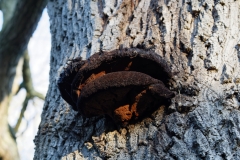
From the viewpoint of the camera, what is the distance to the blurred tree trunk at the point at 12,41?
2.22 metres

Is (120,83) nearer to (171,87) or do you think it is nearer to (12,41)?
(171,87)

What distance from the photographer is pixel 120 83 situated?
764mm

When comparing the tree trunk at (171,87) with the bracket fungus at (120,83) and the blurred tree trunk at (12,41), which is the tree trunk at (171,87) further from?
the blurred tree trunk at (12,41)

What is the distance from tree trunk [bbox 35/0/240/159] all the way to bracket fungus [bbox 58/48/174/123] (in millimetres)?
52

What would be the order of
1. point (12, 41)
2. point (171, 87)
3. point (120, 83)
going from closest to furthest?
point (120, 83) → point (171, 87) → point (12, 41)

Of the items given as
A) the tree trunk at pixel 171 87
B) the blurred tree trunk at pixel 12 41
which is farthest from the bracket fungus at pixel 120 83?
the blurred tree trunk at pixel 12 41

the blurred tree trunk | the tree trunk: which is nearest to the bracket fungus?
the tree trunk

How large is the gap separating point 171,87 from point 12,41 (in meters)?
1.65

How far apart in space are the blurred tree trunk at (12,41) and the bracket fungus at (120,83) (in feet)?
4.86

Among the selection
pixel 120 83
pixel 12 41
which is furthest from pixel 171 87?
pixel 12 41

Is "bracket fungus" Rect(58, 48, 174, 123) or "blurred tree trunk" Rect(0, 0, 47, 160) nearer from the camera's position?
"bracket fungus" Rect(58, 48, 174, 123)

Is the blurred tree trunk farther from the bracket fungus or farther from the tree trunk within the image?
the bracket fungus

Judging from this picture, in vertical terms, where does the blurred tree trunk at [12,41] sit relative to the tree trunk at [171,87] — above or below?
above

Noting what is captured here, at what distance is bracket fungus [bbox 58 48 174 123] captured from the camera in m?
0.78
